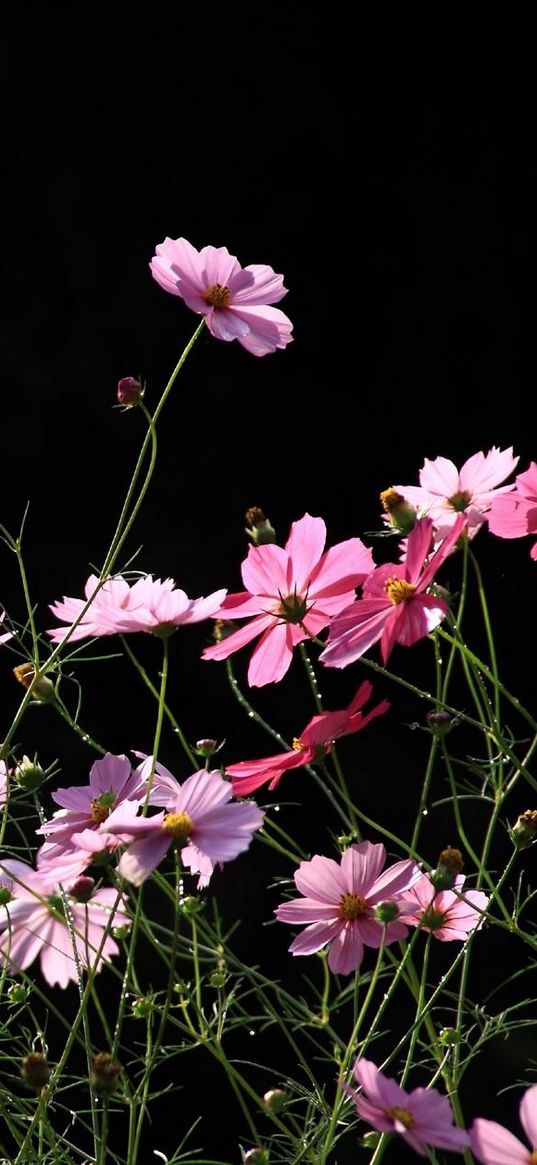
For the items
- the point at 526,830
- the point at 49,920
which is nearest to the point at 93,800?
the point at 49,920

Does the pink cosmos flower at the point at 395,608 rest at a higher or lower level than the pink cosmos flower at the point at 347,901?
higher

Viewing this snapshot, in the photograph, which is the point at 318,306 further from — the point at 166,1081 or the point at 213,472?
the point at 166,1081

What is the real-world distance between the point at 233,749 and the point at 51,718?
189 millimetres

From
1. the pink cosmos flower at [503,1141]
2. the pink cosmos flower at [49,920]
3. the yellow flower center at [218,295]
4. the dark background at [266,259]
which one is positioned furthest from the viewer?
the dark background at [266,259]

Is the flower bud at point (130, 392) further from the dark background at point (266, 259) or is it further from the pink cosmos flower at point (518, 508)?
the dark background at point (266, 259)

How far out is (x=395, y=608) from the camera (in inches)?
19.2

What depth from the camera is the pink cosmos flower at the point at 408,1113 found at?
353 millimetres

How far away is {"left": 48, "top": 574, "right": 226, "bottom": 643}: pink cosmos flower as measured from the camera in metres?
0.50

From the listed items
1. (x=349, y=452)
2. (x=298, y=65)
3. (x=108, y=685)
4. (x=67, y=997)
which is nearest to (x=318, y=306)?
(x=349, y=452)

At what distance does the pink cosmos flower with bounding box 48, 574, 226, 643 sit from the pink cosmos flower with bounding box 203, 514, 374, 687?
0.02 m

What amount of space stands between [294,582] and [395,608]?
0.06m

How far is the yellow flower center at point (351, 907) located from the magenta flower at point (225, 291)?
0.22 metres

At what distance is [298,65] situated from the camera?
5.48ft

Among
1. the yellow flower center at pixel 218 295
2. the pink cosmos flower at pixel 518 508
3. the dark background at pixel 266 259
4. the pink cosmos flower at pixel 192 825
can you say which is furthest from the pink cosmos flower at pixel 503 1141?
the dark background at pixel 266 259
